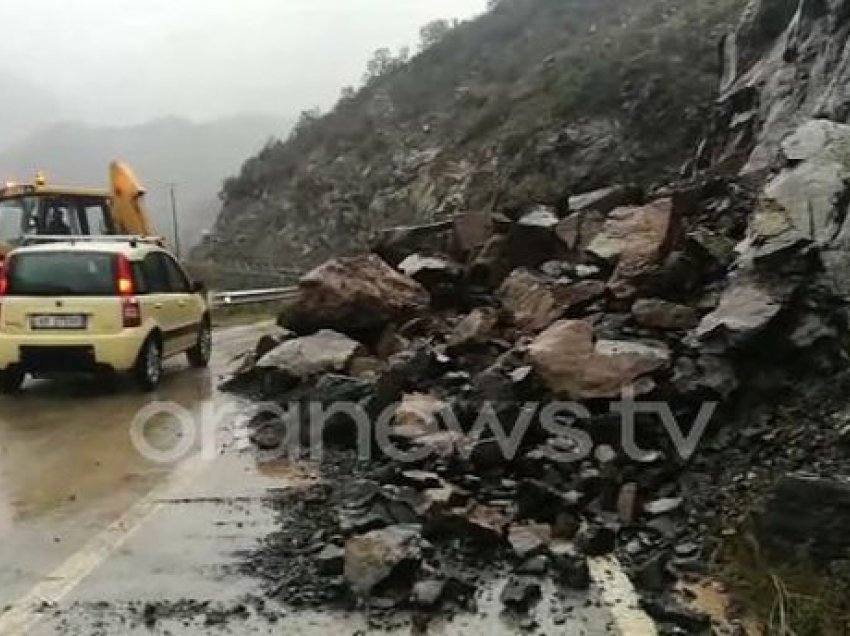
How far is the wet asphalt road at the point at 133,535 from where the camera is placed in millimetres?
5449

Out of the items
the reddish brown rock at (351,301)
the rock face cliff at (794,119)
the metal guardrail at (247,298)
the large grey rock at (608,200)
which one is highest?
the rock face cliff at (794,119)

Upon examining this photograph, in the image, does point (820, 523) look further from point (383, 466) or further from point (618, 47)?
point (618, 47)

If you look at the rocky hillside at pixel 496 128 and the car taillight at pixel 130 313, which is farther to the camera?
the rocky hillside at pixel 496 128

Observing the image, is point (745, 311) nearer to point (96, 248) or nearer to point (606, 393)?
point (606, 393)

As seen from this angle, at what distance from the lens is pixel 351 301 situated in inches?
527

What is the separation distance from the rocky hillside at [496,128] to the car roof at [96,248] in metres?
6.05

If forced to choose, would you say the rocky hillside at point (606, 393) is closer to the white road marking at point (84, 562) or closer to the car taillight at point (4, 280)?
the white road marking at point (84, 562)

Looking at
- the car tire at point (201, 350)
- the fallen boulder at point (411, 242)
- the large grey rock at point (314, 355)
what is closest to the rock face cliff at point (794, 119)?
the fallen boulder at point (411, 242)

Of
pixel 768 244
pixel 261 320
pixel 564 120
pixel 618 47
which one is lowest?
pixel 261 320

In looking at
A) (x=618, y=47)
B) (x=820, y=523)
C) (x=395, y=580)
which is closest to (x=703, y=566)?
(x=820, y=523)

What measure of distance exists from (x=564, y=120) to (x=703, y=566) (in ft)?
96.3

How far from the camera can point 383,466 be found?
8.57 m

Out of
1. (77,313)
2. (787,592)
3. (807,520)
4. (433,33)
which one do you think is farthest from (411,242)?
(433,33)

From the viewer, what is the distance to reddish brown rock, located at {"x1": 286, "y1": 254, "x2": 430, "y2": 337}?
13328 millimetres
